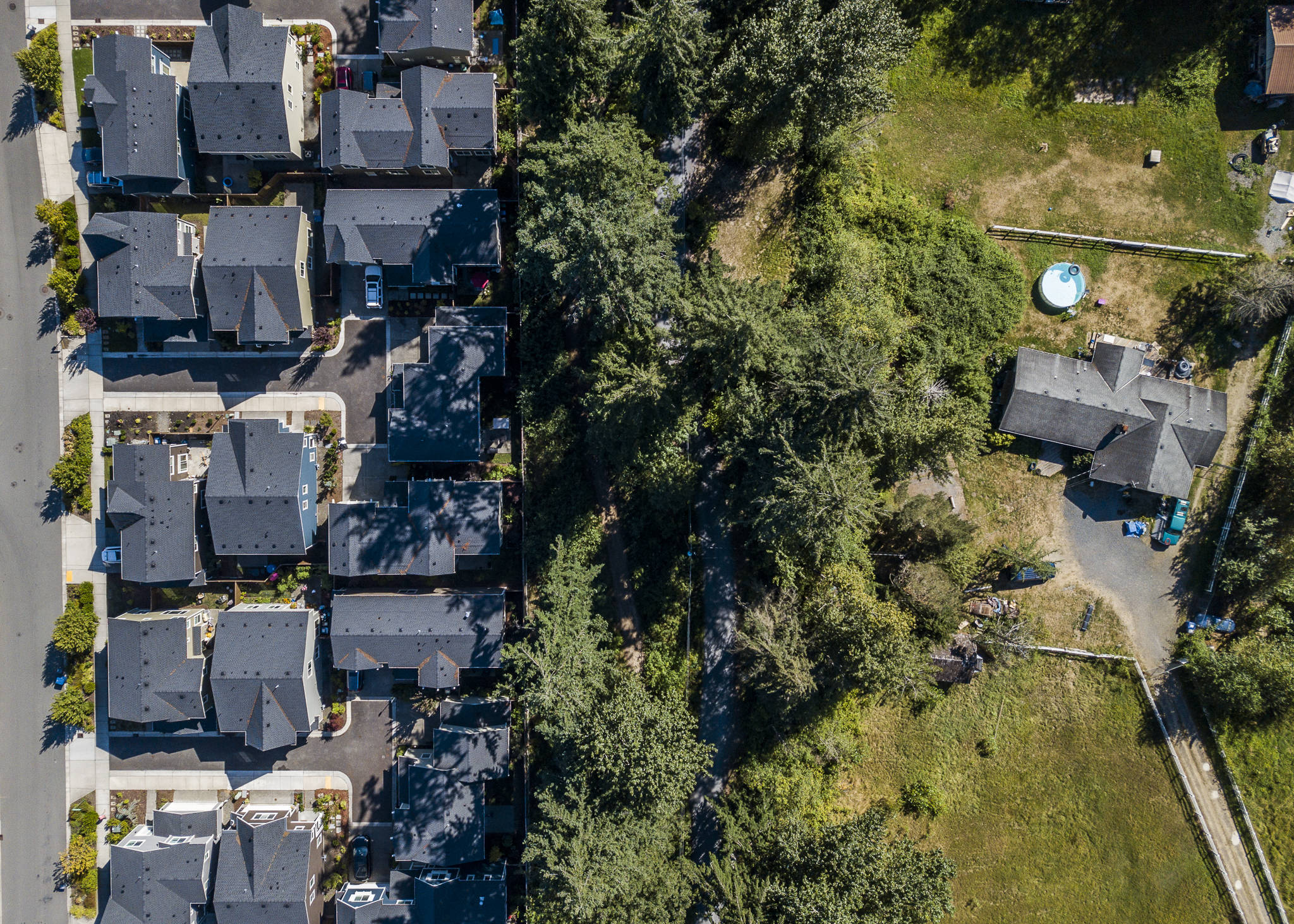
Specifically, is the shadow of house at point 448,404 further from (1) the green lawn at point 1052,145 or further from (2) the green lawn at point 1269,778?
(2) the green lawn at point 1269,778

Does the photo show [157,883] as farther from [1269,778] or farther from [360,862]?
[1269,778]

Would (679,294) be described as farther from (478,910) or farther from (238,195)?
(478,910)

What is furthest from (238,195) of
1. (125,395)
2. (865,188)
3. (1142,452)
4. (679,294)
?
(1142,452)

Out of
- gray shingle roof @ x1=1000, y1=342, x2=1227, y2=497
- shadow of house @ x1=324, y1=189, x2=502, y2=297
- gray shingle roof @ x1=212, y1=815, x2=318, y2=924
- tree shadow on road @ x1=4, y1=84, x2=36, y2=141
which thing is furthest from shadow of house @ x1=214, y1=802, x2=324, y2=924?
gray shingle roof @ x1=1000, y1=342, x2=1227, y2=497

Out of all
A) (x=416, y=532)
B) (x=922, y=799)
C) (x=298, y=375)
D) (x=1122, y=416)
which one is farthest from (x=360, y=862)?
(x=1122, y=416)

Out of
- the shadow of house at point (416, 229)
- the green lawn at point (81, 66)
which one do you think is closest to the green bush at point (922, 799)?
the shadow of house at point (416, 229)

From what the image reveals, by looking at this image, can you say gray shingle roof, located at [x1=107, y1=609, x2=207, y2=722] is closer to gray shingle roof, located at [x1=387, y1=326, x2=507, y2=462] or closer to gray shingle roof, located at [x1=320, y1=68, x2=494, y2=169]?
gray shingle roof, located at [x1=387, y1=326, x2=507, y2=462]
